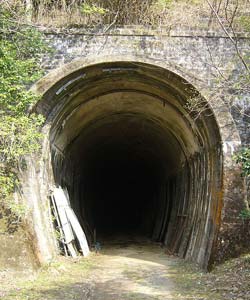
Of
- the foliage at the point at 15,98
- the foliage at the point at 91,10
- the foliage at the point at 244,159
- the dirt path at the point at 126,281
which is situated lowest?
the dirt path at the point at 126,281

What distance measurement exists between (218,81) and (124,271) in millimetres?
4682

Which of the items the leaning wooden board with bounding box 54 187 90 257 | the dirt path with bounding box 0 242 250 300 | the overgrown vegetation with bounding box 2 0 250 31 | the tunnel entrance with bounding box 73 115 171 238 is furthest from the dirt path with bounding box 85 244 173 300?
the overgrown vegetation with bounding box 2 0 250 31

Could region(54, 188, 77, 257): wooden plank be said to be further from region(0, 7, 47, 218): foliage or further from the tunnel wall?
the tunnel wall

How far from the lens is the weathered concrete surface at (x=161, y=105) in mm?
9953

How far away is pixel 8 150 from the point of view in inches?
365

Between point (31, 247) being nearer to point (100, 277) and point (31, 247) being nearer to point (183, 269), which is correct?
point (100, 277)

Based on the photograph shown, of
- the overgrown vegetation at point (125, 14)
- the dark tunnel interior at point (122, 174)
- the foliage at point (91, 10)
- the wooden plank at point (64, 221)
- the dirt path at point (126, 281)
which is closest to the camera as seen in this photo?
the dirt path at point (126, 281)

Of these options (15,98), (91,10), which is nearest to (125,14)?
(91,10)

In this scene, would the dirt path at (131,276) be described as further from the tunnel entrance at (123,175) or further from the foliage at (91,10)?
the foliage at (91,10)

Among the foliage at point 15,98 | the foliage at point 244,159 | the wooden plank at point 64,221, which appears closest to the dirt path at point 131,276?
the wooden plank at point 64,221

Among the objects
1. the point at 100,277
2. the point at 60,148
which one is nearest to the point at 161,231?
the point at 60,148

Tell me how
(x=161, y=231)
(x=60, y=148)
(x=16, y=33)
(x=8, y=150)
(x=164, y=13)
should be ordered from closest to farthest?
1. (x=8, y=150)
2. (x=16, y=33)
3. (x=164, y=13)
4. (x=60, y=148)
5. (x=161, y=231)

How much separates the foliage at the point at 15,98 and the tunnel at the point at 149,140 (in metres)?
0.81

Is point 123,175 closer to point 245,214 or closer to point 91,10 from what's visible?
point 91,10
